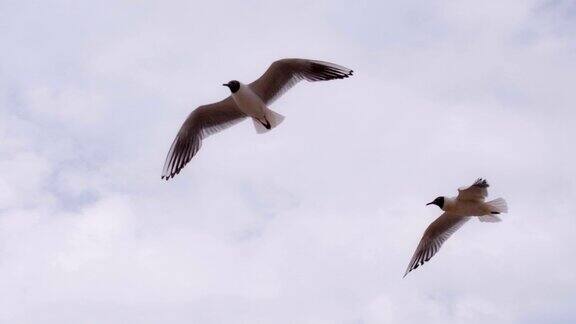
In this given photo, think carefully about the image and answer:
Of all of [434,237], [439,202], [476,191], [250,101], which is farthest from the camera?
[434,237]

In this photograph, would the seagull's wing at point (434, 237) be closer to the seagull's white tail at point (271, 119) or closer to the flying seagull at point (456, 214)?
the flying seagull at point (456, 214)

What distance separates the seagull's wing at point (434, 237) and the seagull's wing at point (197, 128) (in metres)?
4.42

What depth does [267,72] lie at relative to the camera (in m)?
14.0

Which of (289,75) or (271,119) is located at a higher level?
(289,75)

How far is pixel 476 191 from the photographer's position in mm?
15125

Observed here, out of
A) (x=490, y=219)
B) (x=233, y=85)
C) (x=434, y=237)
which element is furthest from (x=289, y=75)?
(x=434, y=237)

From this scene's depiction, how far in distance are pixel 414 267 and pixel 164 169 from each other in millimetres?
5191

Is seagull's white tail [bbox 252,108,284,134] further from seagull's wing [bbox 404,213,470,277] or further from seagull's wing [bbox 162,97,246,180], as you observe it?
seagull's wing [bbox 404,213,470,277]

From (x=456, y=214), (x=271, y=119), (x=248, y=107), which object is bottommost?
(x=456, y=214)

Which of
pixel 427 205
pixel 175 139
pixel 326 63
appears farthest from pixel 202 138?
pixel 427 205

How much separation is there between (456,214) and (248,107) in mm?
4551

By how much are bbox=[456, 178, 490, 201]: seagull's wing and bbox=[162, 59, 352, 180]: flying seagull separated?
3.14 metres

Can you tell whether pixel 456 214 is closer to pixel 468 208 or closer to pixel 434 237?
pixel 468 208

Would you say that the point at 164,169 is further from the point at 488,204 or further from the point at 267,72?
the point at 488,204
